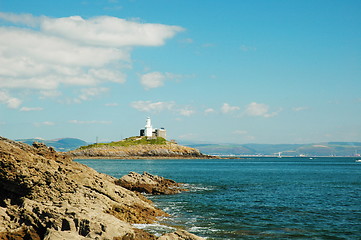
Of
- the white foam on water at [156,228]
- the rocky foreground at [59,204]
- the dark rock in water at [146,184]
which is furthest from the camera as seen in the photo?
the dark rock in water at [146,184]

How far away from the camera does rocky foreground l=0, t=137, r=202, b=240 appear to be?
61.0ft

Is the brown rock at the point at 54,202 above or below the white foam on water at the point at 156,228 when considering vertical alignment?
above

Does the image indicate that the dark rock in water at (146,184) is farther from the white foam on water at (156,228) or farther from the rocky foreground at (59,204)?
the white foam on water at (156,228)

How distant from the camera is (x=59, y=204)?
68.8ft

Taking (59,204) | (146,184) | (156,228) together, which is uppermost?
(59,204)

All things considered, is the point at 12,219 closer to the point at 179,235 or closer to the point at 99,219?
the point at 99,219

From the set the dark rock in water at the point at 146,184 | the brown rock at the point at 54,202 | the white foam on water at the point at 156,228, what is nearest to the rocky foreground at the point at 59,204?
the brown rock at the point at 54,202

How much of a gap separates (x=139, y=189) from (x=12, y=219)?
27701 millimetres

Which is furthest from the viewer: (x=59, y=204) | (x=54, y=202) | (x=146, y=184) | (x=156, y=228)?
(x=146, y=184)

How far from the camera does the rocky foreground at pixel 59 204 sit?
61.0 feet

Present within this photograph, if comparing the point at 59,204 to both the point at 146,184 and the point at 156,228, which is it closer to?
the point at 156,228

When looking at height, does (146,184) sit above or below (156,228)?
above

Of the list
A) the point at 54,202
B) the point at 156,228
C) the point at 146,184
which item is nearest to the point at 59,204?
the point at 54,202

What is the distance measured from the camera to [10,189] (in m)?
21.9
